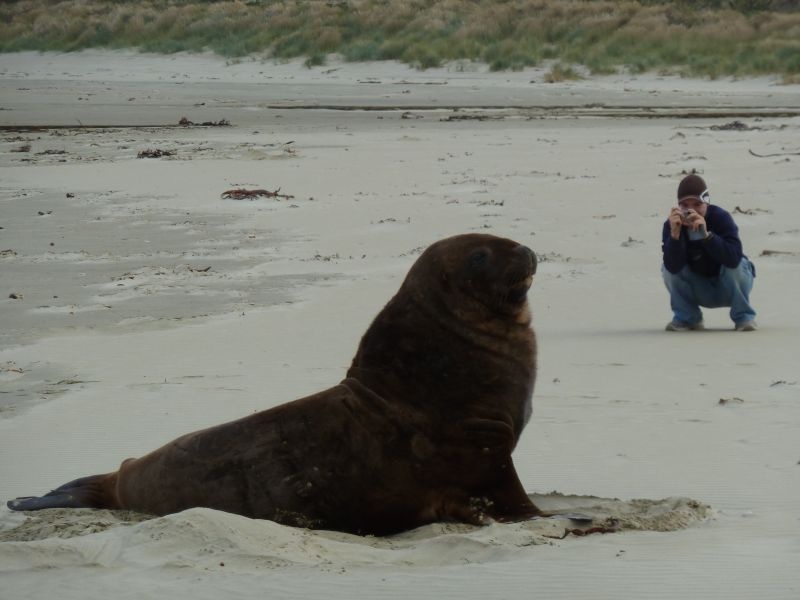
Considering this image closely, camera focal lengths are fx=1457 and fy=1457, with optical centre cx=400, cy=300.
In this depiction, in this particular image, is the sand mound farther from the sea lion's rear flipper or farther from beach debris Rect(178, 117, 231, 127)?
beach debris Rect(178, 117, 231, 127)

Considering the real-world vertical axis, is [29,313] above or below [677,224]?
below

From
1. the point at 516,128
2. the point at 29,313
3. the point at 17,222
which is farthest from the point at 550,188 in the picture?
the point at 516,128

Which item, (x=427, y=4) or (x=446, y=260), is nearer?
(x=446, y=260)

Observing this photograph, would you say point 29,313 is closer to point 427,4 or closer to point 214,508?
point 214,508

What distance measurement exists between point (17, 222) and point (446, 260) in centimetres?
983

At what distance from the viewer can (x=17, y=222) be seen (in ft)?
46.7

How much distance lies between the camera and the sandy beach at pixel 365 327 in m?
4.29

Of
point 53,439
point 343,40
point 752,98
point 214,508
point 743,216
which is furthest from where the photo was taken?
point 343,40

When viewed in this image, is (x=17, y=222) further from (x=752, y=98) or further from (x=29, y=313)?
(x=752, y=98)

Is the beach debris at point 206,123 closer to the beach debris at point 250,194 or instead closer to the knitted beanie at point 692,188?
the beach debris at point 250,194

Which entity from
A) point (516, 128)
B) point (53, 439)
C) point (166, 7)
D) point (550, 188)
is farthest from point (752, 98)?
point (166, 7)

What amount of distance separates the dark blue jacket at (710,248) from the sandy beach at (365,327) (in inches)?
15.9

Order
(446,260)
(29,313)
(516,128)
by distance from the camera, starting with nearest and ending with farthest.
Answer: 1. (446,260)
2. (29,313)
3. (516,128)

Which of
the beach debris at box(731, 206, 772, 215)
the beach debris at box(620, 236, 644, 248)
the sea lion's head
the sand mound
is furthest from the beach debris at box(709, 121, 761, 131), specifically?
the sand mound
